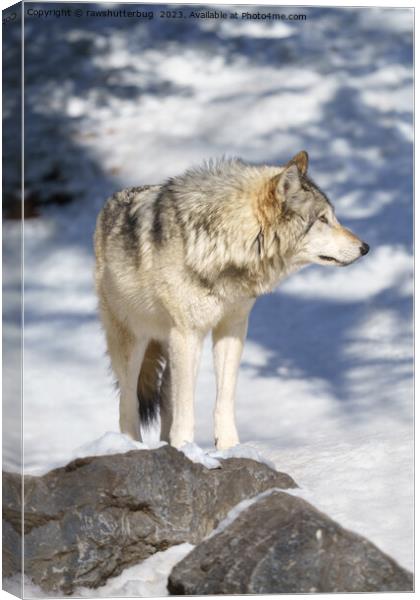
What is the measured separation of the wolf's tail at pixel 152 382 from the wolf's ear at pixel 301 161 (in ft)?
5.55

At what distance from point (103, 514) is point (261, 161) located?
2.44m

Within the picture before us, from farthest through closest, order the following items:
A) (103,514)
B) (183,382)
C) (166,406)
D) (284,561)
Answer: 1. (166,406)
2. (183,382)
3. (103,514)
4. (284,561)

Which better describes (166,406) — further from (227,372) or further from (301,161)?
(301,161)

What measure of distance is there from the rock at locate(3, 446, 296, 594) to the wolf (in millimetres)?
423

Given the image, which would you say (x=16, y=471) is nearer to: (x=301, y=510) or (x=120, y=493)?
(x=120, y=493)

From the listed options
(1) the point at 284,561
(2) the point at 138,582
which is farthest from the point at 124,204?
(1) the point at 284,561

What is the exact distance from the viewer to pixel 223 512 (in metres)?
7.51

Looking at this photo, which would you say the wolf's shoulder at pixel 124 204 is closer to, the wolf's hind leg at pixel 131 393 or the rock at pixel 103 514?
the wolf's hind leg at pixel 131 393

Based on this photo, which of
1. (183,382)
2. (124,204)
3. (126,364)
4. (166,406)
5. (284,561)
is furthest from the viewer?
(166,406)

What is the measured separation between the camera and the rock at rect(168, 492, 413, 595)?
23.3ft

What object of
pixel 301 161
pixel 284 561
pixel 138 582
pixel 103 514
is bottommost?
pixel 138 582

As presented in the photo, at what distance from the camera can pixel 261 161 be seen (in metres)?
8.09

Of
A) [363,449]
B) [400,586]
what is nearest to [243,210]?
[363,449]

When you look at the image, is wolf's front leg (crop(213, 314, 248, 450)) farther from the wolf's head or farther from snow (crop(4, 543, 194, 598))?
snow (crop(4, 543, 194, 598))
